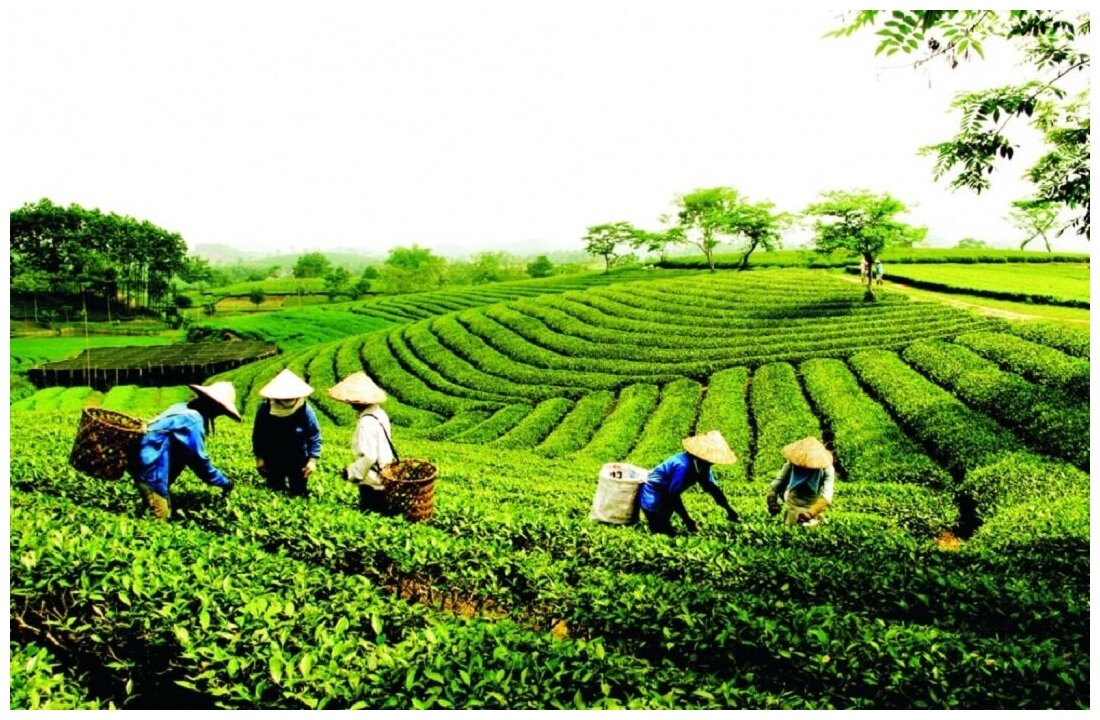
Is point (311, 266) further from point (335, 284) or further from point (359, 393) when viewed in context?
point (359, 393)

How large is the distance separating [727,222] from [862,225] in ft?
42.2

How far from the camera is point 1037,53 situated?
6.55 metres

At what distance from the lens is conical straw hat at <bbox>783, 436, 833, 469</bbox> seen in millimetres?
7504

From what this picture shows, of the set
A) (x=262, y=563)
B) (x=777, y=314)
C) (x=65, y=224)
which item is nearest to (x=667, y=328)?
(x=777, y=314)

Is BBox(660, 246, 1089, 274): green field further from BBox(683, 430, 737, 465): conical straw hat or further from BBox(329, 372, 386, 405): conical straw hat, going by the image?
BBox(329, 372, 386, 405): conical straw hat

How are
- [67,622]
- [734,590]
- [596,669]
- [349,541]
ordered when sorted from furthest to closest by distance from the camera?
[349,541] < [734,590] < [67,622] < [596,669]

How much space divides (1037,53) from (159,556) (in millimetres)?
9075

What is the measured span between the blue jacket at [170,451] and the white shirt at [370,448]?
1.38 meters

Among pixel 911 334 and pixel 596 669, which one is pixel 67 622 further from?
pixel 911 334

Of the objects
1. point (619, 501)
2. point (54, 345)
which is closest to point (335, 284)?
point (54, 345)

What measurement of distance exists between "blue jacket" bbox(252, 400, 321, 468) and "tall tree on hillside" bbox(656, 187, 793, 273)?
34.9m

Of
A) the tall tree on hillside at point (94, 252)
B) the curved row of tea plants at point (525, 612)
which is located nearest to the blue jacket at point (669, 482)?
the curved row of tea plants at point (525, 612)

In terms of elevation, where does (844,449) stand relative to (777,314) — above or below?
below

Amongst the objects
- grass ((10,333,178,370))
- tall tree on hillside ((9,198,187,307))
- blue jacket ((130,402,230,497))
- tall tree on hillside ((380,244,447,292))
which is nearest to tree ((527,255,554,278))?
tall tree on hillside ((380,244,447,292))
